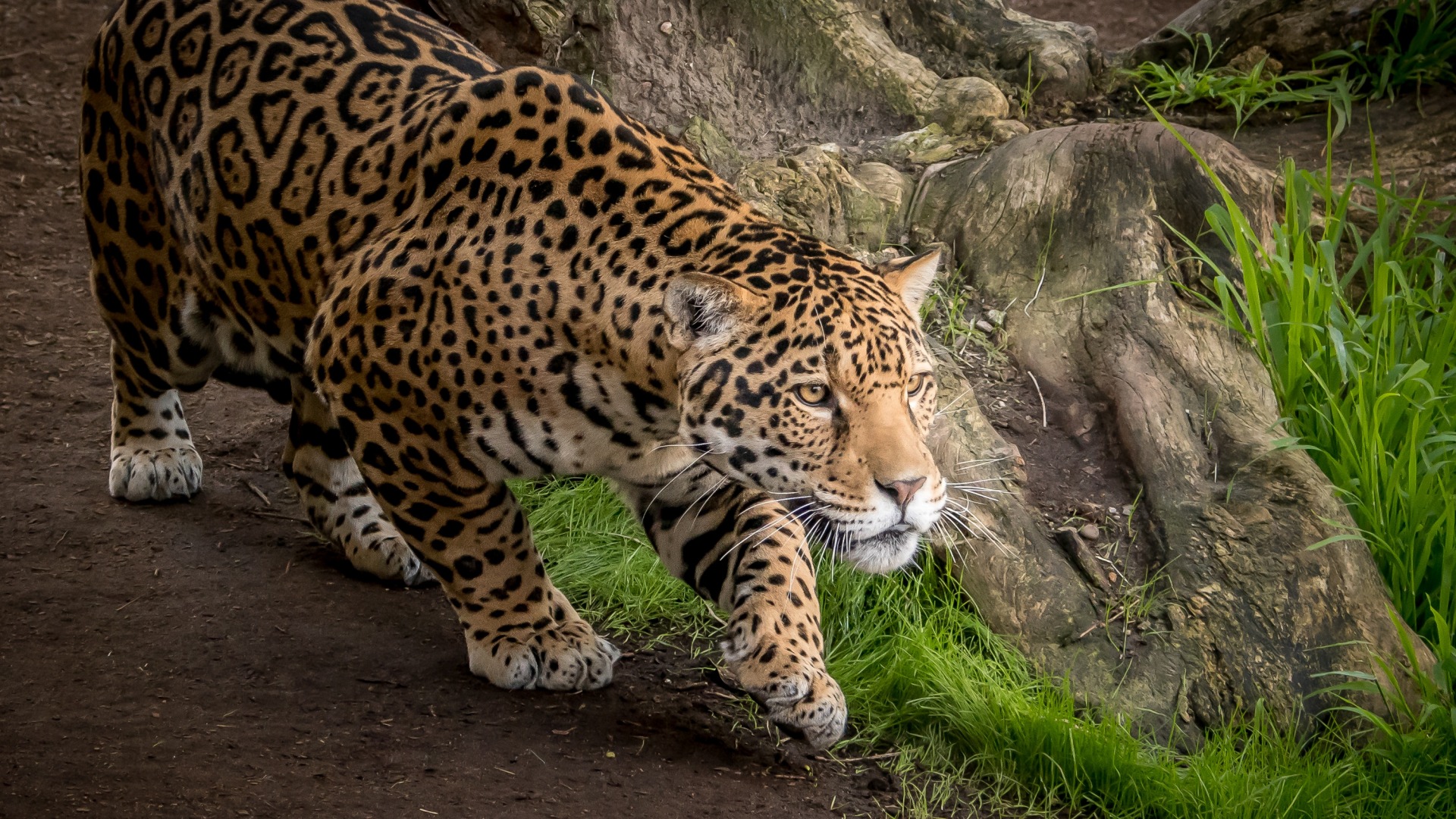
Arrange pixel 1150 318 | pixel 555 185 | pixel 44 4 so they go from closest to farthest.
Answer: pixel 555 185, pixel 1150 318, pixel 44 4

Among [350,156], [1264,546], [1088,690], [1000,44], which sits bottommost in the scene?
[1088,690]

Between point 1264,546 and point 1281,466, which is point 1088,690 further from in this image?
point 1281,466

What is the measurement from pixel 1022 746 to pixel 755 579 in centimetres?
108

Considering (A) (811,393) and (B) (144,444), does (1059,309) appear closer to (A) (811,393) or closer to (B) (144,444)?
(A) (811,393)

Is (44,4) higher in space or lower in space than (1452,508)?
lower

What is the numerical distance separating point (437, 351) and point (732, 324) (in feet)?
3.37

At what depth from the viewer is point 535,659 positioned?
4703 mm

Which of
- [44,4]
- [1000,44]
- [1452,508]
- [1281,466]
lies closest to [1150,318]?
[1281,466]

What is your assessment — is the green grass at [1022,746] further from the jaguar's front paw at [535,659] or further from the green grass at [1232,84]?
the green grass at [1232,84]

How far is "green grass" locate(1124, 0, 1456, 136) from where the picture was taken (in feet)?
23.1

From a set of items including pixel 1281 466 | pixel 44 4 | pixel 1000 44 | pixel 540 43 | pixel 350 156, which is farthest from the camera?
pixel 44 4

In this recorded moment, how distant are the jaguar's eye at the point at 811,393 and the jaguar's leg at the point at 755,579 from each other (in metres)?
0.44

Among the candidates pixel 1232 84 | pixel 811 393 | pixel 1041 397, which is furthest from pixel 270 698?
pixel 1232 84

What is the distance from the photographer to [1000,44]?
7.57 m
